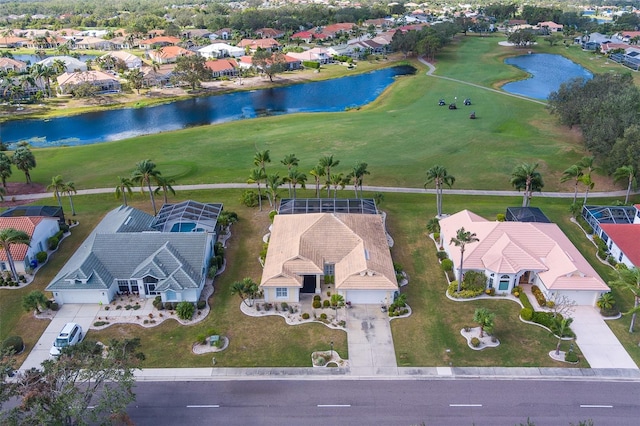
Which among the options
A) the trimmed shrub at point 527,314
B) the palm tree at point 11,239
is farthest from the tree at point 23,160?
the trimmed shrub at point 527,314

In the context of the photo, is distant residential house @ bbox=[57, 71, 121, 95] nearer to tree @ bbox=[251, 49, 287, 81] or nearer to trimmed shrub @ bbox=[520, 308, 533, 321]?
tree @ bbox=[251, 49, 287, 81]

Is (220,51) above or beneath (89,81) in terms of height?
above

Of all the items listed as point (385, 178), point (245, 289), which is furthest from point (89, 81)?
point (245, 289)

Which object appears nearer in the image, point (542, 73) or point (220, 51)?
point (542, 73)

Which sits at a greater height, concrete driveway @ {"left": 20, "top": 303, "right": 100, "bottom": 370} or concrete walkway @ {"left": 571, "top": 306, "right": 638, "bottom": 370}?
concrete driveway @ {"left": 20, "top": 303, "right": 100, "bottom": 370}

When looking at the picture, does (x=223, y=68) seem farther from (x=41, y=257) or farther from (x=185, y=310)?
(x=185, y=310)

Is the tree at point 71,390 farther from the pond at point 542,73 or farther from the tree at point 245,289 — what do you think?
the pond at point 542,73

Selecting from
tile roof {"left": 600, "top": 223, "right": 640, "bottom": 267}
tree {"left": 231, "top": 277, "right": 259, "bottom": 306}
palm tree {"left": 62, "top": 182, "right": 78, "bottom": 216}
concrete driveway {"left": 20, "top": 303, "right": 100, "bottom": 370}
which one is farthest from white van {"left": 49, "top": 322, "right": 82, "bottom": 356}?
tile roof {"left": 600, "top": 223, "right": 640, "bottom": 267}
